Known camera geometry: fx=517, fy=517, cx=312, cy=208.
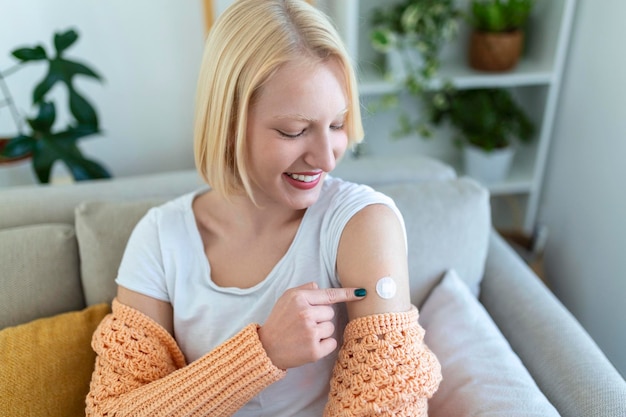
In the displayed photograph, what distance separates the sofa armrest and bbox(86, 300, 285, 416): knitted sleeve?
1.91ft

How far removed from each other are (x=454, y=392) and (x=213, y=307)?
507 mm

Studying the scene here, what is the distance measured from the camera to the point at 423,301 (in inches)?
49.8

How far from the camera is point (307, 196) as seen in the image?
92 centimetres

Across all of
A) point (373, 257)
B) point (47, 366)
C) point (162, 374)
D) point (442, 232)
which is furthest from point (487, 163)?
point (47, 366)

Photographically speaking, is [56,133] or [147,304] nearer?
[147,304]

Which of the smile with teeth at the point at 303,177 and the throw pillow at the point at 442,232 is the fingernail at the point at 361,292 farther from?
the throw pillow at the point at 442,232

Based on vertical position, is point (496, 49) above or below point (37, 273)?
above

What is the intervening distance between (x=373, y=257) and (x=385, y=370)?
0.18 metres

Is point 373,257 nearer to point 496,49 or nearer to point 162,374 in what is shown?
point 162,374

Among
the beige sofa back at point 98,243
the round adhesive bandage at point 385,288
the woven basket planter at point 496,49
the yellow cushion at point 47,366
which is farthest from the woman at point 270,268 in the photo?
the woven basket planter at point 496,49

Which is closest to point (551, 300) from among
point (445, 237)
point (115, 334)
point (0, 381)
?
point (445, 237)

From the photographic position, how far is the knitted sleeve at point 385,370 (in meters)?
0.82

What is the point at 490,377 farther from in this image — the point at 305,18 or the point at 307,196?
the point at 305,18

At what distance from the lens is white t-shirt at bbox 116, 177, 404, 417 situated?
3.15 ft
